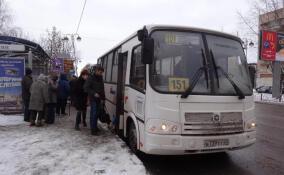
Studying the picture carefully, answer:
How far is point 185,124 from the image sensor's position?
4.14m

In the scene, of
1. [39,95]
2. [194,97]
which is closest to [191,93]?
[194,97]

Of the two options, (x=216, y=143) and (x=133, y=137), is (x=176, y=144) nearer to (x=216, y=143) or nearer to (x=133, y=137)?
(x=216, y=143)

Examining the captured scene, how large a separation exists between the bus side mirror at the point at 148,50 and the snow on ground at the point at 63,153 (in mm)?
1877

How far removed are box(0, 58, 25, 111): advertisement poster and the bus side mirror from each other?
7.69 meters

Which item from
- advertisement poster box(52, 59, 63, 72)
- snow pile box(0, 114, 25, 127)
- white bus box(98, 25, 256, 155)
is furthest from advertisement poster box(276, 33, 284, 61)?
snow pile box(0, 114, 25, 127)

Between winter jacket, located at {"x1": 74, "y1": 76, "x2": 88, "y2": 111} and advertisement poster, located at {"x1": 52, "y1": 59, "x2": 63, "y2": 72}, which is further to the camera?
advertisement poster, located at {"x1": 52, "y1": 59, "x2": 63, "y2": 72}

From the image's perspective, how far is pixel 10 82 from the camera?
32.6ft

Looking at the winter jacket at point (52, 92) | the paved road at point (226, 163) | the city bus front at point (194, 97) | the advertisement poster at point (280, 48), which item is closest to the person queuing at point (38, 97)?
the winter jacket at point (52, 92)

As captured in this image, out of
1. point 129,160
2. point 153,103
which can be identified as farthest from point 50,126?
point 153,103

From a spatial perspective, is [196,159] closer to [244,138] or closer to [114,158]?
[244,138]

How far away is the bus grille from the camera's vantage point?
4.15 metres

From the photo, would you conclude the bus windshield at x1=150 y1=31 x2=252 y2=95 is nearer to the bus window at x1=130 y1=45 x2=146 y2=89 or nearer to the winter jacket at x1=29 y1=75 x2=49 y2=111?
the bus window at x1=130 y1=45 x2=146 y2=89

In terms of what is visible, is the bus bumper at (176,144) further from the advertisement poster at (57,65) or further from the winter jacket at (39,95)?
the advertisement poster at (57,65)

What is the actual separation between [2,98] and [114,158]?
7524 mm
